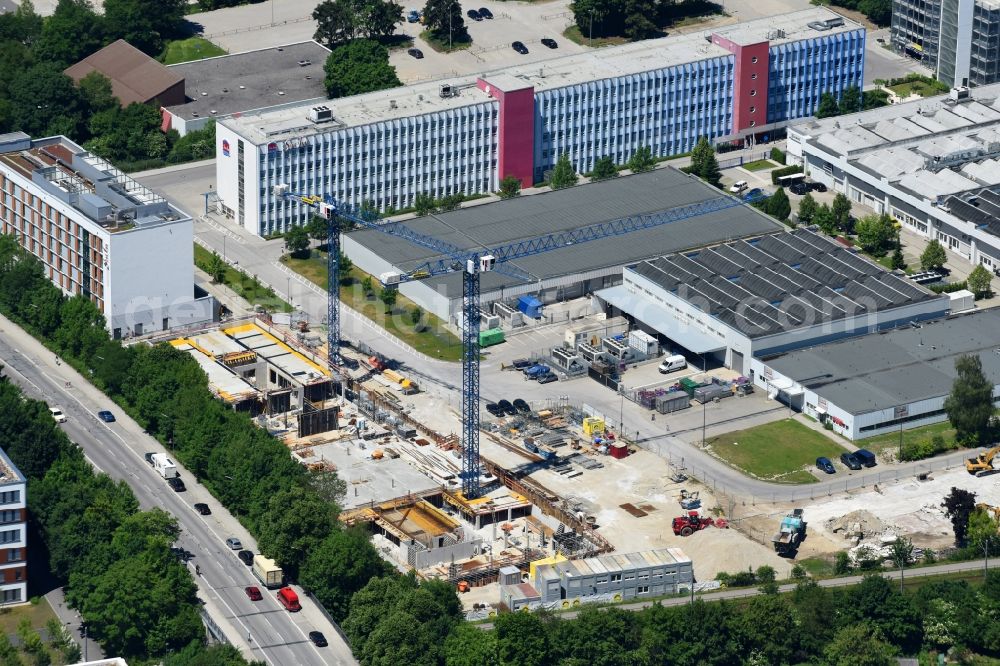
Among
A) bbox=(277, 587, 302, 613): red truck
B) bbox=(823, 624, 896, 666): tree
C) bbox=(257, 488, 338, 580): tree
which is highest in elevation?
bbox=(257, 488, 338, 580): tree

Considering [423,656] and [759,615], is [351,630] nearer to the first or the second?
[423,656]

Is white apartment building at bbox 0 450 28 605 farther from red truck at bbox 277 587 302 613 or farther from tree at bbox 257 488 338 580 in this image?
red truck at bbox 277 587 302 613

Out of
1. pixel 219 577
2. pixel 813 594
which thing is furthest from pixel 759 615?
pixel 219 577

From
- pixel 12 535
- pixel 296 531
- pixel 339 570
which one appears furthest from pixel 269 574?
pixel 12 535

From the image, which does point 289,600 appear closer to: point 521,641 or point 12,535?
point 521,641

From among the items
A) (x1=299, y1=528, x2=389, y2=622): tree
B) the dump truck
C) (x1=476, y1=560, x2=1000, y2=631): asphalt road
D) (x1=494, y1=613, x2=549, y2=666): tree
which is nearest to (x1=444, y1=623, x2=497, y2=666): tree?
(x1=494, y1=613, x2=549, y2=666): tree
